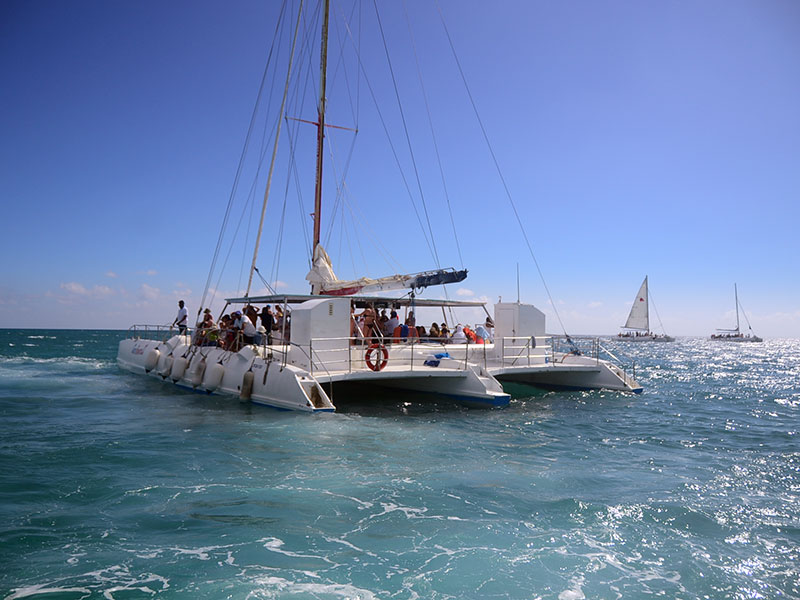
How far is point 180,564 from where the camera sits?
5523mm

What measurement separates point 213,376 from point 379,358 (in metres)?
5.21

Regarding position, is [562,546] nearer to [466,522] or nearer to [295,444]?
[466,522]

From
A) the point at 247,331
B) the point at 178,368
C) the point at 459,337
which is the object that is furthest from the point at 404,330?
the point at 178,368

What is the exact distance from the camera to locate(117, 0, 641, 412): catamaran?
14727mm

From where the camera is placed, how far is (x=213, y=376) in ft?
54.1

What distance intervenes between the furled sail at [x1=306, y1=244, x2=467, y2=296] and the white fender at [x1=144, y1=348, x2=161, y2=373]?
275 inches

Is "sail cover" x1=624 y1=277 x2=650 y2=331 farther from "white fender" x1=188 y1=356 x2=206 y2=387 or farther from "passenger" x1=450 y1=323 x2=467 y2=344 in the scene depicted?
"white fender" x1=188 y1=356 x2=206 y2=387

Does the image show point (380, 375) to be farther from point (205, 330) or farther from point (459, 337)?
point (205, 330)

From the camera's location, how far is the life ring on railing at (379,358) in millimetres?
15016

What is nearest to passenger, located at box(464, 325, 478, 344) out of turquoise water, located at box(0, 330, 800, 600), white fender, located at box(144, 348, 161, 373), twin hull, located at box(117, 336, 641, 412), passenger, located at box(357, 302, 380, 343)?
twin hull, located at box(117, 336, 641, 412)

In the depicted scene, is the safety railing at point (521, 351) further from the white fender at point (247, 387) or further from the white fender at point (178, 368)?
the white fender at point (178, 368)

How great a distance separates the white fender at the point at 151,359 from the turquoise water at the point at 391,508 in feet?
28.2

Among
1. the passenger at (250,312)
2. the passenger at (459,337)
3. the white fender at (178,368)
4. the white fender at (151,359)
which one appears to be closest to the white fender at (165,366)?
the white fender at (178,368)

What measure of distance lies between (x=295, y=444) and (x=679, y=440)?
26.7 ft
